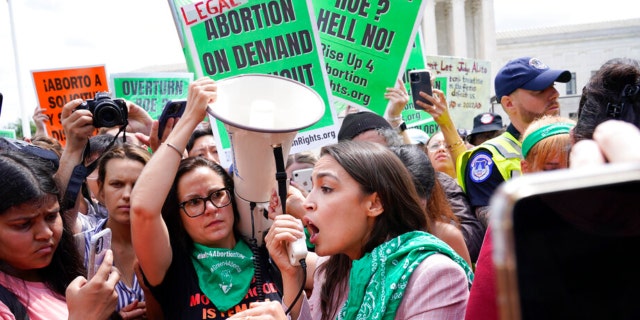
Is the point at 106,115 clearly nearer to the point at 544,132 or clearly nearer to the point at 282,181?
the point at 282,181

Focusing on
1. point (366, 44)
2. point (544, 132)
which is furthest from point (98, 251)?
point (366, 44)

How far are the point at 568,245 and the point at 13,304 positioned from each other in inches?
79.1

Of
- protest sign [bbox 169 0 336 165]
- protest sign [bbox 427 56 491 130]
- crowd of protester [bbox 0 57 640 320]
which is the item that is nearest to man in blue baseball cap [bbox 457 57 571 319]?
crowd of protester [bbox 0 57 640 320]

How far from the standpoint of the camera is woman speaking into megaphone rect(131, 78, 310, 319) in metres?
2.40

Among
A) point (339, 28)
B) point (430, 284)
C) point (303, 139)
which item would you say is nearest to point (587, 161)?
point (430, 284)

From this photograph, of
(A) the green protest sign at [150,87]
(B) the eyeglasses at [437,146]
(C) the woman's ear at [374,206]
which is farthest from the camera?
(A) the green protest sign at [150,87]

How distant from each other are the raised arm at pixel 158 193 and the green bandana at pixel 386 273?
0.78 m

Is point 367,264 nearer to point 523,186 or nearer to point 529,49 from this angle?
point 523,186

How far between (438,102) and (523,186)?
4308 mm

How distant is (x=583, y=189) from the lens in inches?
20.0

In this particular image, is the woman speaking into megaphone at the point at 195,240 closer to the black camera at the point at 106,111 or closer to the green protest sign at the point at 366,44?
the black camera at the point at 106,111

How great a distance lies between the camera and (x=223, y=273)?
259 cm

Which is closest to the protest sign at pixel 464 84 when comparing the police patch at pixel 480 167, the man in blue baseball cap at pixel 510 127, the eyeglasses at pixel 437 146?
the eyeglasses at pixel 437 146

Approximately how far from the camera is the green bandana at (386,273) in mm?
1967
